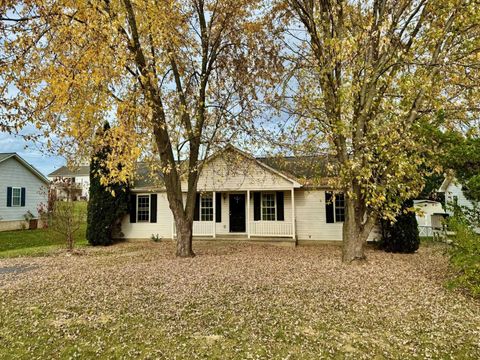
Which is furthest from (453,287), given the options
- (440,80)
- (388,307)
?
(440,80)

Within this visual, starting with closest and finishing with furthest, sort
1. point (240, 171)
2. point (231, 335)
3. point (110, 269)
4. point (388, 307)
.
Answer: point (231, 335), point (388, 307), point (110, 269), point (240, 171)

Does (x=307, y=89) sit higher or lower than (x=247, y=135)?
higher

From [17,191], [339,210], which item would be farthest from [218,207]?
[17,191]

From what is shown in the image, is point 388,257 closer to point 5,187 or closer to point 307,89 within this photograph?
point 307,89

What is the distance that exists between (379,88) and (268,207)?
824 cm

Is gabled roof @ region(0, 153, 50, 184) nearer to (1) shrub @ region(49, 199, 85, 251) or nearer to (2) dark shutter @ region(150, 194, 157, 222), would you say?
(1) shrub @ region(49, 199, 85, 251)

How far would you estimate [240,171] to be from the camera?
49.1ft

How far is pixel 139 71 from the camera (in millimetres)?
8227

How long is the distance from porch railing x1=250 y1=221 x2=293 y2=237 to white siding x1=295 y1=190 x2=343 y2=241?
776 mm

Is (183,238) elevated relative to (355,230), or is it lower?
lower

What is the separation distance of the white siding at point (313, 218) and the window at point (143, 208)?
777 centimetres

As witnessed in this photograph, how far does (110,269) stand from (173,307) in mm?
4104

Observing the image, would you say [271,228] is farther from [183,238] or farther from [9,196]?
[9,196]

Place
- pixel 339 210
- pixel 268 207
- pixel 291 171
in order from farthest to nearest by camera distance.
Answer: pixel 268 207 < pixel 291 171 < pixel 339 210
